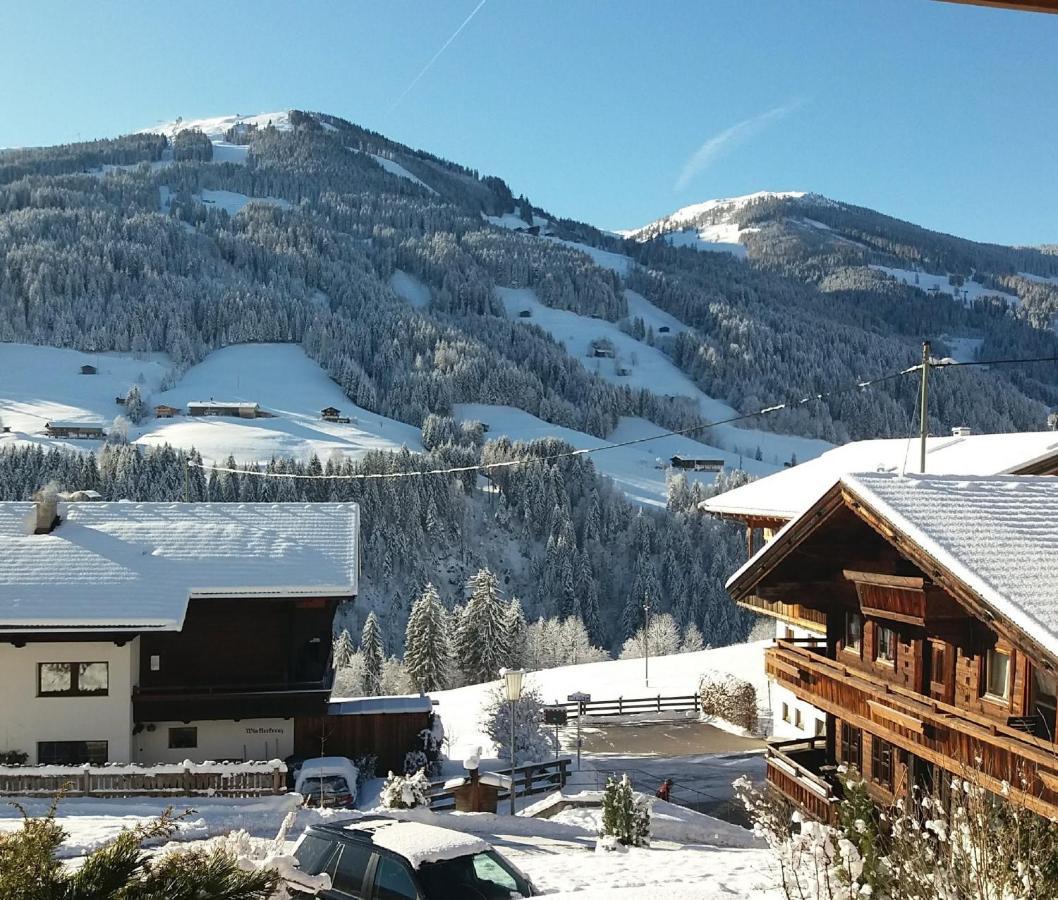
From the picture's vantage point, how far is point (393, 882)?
30.8 ft

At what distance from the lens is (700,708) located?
39.2 m

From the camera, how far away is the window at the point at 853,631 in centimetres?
1547

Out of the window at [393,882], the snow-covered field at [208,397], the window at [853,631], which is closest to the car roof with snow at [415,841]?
the window at [393,882]

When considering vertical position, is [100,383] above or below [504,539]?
above

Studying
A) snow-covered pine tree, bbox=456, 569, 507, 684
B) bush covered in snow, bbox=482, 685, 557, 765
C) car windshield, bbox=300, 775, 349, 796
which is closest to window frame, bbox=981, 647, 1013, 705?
car windshield, bbox=300, 775, 349, 796

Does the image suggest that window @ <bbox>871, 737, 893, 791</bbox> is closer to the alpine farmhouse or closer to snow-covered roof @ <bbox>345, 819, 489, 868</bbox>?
snow-covered roof @ <bbox>345, 819, 489, 868</bbox>

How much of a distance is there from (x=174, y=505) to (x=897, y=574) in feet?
76.0

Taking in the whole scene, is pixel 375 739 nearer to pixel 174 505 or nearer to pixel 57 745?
pixel 57 745

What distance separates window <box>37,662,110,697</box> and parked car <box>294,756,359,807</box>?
578 cm

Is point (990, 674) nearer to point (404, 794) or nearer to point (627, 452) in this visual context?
point (404, 794)

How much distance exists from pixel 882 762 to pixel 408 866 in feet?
28.0

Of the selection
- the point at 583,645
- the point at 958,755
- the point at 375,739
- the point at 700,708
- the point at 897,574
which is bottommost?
the point at 583,645

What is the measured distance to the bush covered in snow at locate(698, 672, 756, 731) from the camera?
34875 millimetres

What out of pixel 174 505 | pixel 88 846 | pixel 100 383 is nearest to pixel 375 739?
pixel 174 505
